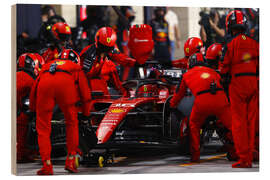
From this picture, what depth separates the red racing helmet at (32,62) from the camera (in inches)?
185

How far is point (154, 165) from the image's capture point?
4.88m

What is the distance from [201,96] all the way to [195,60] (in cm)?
43

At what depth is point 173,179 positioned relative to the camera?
183 inches

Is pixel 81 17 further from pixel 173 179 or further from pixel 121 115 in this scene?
pixel 173 179

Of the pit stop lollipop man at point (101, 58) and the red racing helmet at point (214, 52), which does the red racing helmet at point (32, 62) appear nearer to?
the pit stop lollipop man at point (101, 58)

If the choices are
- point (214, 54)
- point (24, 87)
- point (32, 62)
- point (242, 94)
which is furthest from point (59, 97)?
point (242, 94)

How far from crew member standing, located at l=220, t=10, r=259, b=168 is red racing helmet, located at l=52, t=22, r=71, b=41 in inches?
70.1

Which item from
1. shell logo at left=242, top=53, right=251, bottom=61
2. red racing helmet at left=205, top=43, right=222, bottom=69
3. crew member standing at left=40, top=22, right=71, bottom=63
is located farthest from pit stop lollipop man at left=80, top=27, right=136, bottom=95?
shell logo at left=242, top=53, right=251, bottom=61

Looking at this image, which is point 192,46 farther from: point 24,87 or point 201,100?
point 24,87

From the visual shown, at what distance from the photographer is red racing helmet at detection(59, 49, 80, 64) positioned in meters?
4.59

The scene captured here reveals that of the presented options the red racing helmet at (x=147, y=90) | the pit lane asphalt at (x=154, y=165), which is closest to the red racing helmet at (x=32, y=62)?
the pit lane asphalt at (x=154, y=165)

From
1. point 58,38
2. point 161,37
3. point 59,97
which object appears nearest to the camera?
point 59,97
